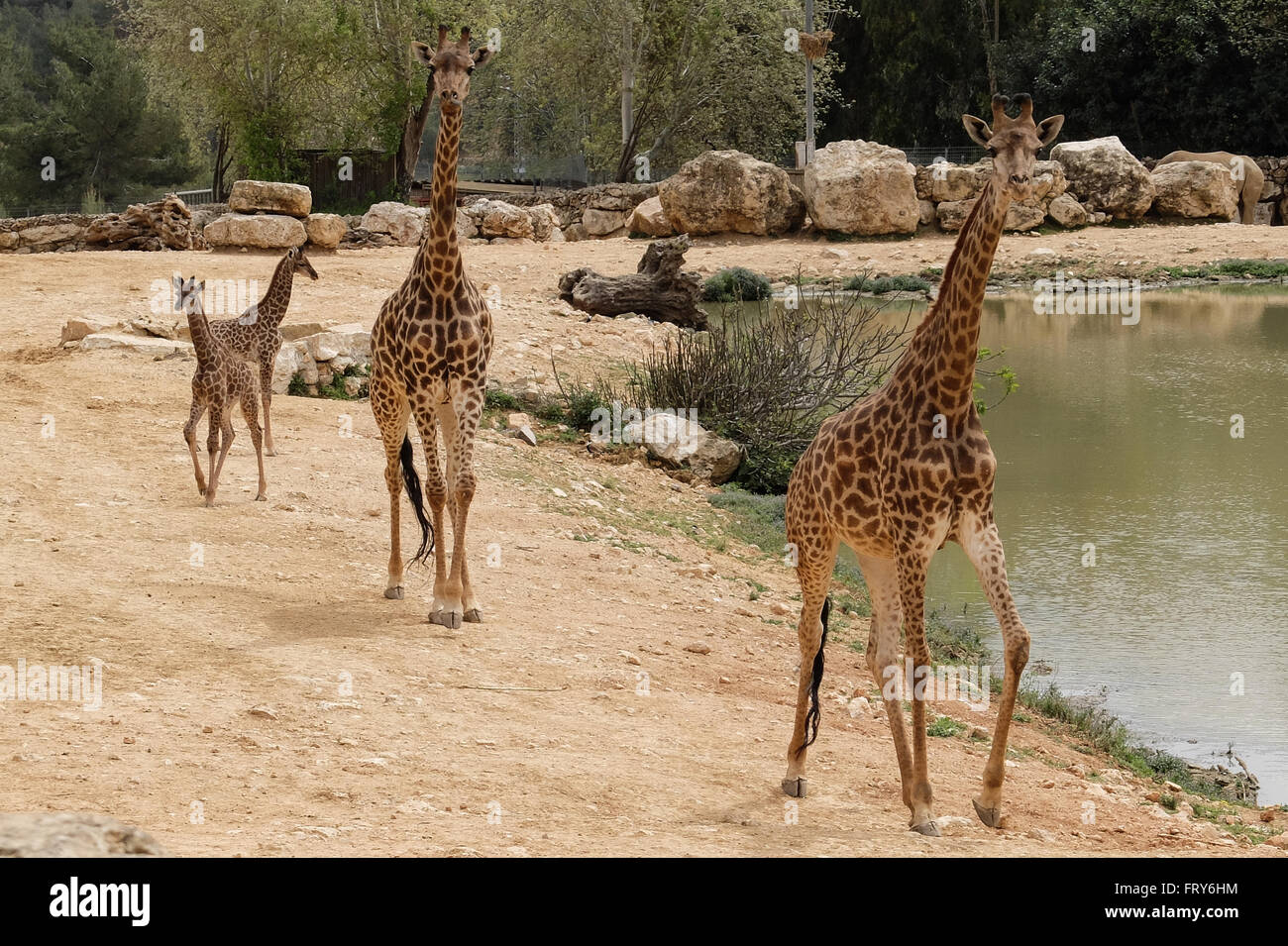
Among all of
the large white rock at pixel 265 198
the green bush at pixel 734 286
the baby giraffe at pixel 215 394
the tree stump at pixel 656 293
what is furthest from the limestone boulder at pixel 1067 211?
the baby giraffe at pixel 215 394

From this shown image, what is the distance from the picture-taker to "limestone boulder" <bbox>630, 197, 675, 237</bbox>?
3972 centimetres

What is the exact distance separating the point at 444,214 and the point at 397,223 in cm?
2608

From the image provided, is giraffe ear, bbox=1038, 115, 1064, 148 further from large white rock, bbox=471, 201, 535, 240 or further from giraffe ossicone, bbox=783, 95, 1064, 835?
large white rock, bbox=471, 201, 535, 240

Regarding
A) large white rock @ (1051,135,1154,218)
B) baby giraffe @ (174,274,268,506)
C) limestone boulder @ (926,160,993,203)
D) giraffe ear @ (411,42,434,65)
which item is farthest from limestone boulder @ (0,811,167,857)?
large white rock @ (1051,135,1154,218)

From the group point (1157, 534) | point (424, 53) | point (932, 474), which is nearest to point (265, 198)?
point (1157, 534)

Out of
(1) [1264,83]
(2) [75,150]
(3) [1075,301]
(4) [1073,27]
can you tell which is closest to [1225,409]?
(3) [1075,301]

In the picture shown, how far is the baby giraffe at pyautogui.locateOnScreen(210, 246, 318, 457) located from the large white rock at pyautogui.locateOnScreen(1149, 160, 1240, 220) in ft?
106

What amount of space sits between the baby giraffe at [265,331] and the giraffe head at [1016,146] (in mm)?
8372

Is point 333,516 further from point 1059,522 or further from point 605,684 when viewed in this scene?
point 1059,522

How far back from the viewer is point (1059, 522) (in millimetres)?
14938

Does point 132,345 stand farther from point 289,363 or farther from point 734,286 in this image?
point 734,286

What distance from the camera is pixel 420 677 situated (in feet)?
26.7

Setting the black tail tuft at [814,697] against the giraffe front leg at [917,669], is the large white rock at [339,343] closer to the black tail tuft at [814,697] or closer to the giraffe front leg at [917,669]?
the black tail tuft at [814,697]

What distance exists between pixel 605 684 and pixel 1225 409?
1429 cm
